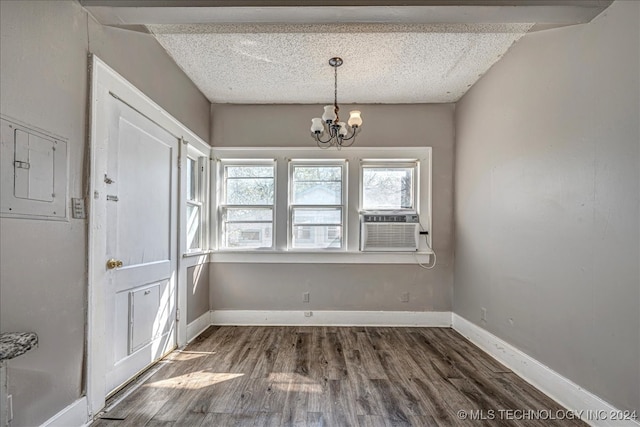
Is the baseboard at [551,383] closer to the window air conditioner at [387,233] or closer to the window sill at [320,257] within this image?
the window sill at [320,257]

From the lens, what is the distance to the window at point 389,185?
154 inches

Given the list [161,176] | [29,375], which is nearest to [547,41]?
[161,176]

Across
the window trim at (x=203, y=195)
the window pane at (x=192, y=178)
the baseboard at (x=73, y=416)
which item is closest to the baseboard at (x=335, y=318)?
the window trim at (x=203, y=195)

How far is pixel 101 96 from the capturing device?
1.96 meters

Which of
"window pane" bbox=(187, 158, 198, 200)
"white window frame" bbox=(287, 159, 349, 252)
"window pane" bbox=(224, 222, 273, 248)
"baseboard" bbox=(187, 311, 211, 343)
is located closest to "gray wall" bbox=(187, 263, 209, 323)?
"baseboard" bbox=(187, 311, 211, 343)

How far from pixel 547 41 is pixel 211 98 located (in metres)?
3.27

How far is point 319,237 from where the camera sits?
3910 mm

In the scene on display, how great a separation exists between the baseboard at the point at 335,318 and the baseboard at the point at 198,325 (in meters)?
0.11

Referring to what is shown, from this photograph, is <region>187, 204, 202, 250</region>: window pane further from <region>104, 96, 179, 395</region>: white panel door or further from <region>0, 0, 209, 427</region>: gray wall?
<region>0, 0, 209, 427</region>: gray wall

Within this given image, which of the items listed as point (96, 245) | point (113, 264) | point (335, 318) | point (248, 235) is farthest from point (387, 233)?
point (96, 245)

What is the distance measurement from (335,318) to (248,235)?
1.46 meters

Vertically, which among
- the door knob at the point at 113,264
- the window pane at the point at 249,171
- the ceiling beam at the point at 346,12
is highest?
the ceiling beam at the point at 346,12

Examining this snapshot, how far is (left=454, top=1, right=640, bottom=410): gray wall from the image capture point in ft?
5.59

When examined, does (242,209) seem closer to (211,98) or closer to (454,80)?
(211,98)
